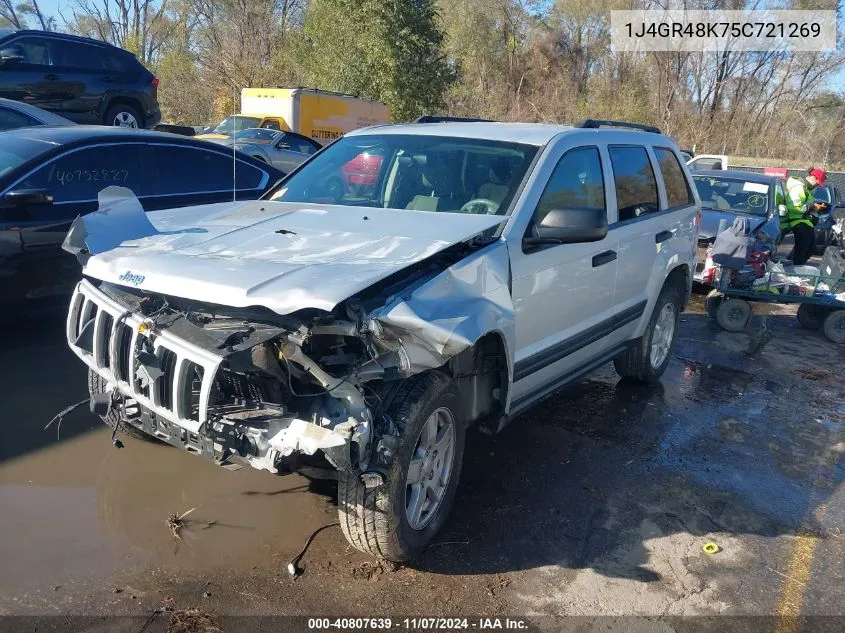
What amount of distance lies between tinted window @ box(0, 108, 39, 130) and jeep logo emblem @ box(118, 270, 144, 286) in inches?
222

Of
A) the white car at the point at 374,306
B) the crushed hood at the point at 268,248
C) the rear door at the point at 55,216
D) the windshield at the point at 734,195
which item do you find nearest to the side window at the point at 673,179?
the white car at the point at 374,306

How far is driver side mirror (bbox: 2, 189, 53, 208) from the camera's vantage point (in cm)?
513

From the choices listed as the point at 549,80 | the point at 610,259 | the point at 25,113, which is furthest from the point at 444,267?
the point at 549,80

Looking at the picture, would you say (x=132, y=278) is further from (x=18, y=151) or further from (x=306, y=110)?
(x=306, y=110)

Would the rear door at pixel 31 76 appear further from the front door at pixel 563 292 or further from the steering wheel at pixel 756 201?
the steering wheel at pixel 756 201

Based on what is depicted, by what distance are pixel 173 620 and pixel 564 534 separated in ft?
6.22

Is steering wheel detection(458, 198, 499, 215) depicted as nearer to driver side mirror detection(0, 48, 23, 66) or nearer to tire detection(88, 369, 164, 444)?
tire detection(88, 369, 164, 444)

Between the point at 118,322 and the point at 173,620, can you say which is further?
the point at 118,322

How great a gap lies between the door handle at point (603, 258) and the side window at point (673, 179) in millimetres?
1270

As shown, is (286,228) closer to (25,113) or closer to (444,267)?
(444,267)

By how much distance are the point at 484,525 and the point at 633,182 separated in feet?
8.97

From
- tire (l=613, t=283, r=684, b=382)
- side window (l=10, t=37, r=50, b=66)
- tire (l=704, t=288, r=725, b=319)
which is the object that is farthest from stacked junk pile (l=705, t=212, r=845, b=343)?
side window (l=10, t=37, r=50, b=66)

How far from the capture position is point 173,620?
9.81 feet

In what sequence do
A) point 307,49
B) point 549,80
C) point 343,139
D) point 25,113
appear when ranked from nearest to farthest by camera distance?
point 343,139, point 25,113, point 307,49, point 549,80
